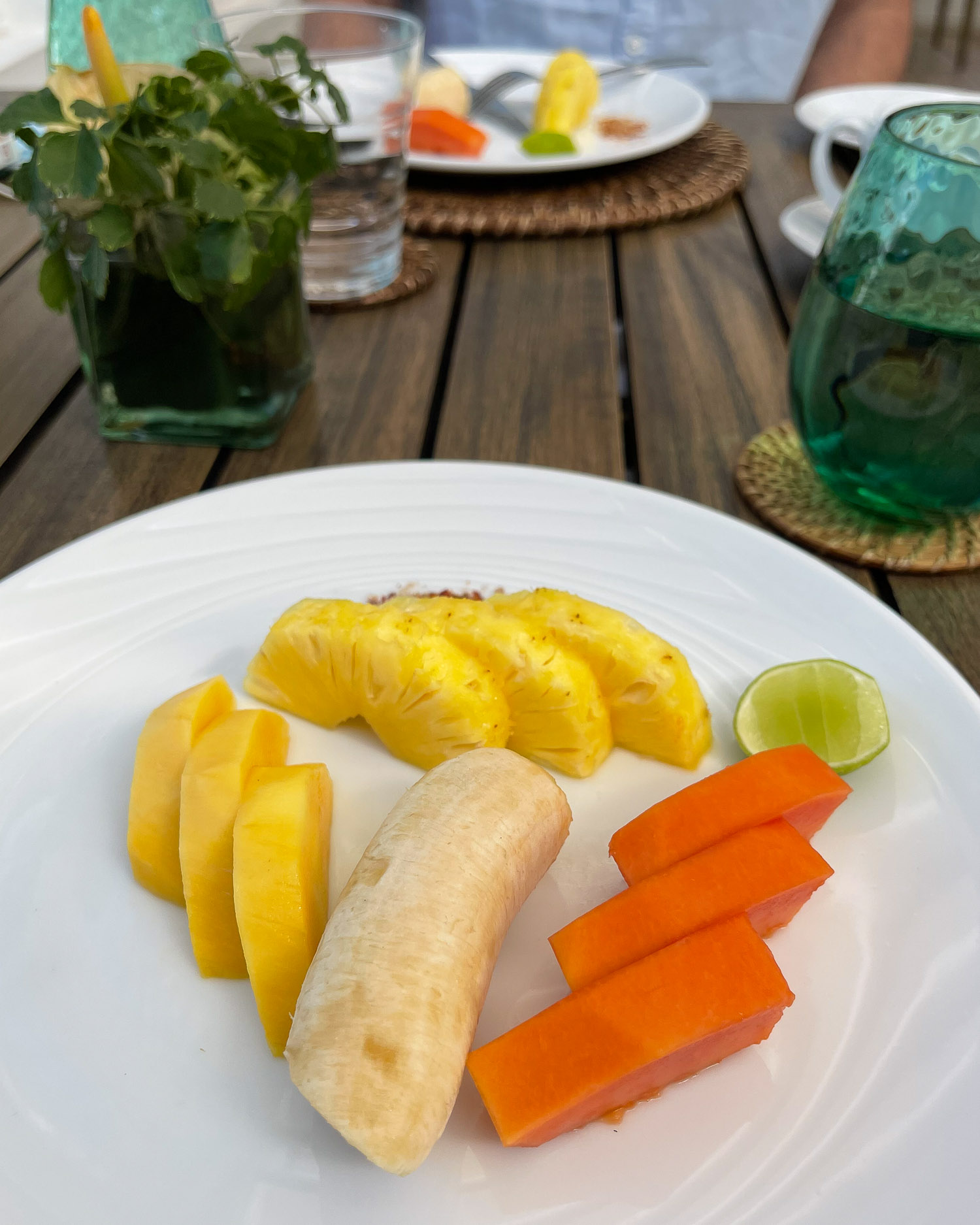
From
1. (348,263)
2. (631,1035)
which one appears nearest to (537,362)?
(348,263)

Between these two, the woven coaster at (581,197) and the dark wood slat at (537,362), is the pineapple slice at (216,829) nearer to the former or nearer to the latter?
the dark wood slat at (537,362)

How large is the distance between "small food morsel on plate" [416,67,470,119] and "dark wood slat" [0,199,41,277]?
761mm

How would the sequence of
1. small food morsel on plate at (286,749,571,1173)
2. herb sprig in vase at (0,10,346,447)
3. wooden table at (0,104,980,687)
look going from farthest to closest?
1. wooden table at (0,104,980,687)
2. herb sprig in vase at (0,10,346,447)
3. small food morsel on plate at (286,749,571,1173)

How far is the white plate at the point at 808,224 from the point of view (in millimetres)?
1504

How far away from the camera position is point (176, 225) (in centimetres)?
91

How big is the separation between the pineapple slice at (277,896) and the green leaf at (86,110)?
64 centimetres

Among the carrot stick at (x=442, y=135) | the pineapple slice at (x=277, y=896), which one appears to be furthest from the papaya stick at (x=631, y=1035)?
the carrot stick at (x=442, y=135)

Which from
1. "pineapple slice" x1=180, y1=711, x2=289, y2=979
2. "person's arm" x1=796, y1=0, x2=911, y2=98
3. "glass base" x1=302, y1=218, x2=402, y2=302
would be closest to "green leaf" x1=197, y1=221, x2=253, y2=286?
"pineapple slice" x1=180, y1=711, x2=289, y2=979

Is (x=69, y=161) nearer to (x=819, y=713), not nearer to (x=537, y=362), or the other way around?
(x=537, y=362)

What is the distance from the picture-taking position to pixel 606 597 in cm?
93

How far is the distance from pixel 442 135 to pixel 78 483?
1.08 meters

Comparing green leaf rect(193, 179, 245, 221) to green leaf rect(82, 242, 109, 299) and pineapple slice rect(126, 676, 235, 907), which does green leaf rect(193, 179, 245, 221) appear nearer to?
green leaf rect(82, 242, 109, 299)

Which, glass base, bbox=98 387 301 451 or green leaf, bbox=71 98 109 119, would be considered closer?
green leaf, bbox=71 98 109 119

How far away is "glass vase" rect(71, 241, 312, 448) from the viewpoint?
0.98 metres
